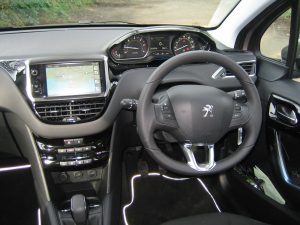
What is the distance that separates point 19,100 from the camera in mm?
2268

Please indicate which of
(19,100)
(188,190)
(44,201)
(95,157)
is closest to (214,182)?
(188,190)

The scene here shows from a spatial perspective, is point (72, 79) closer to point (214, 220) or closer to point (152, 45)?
point (152, 45)

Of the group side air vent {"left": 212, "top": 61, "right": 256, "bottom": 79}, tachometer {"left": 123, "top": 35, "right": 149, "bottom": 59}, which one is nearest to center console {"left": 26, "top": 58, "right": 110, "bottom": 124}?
tachometer {"left": 123, "top": 35, "right": 149, "bottom": 59}

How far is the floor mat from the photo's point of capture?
9.85ft

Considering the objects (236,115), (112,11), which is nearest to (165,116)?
(236,115)

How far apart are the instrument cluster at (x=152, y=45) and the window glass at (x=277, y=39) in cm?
41

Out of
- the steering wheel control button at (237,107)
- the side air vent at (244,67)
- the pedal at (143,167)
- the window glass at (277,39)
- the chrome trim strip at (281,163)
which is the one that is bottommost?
the pedal at (143,167)

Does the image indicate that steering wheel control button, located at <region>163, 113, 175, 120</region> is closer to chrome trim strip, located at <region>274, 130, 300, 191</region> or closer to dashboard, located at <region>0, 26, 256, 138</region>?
dashboard, located at <region>0, 26, 256, 138</region>

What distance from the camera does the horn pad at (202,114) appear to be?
1832 mm

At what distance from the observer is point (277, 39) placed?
277 centimetres

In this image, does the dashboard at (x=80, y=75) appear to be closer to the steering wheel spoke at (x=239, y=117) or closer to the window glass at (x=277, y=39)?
the window glass at (x=277, y=39)

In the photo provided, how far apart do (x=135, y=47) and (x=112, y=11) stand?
308mm

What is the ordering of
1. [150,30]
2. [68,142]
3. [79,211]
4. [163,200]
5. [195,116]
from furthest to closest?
1. [163,200]
2. [150,30]
3. [68,142]
4. [79,211]
5. [195,116]

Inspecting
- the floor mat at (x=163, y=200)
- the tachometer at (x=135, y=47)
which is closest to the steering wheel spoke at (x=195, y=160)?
the tachometer at (x=135, y=47)
